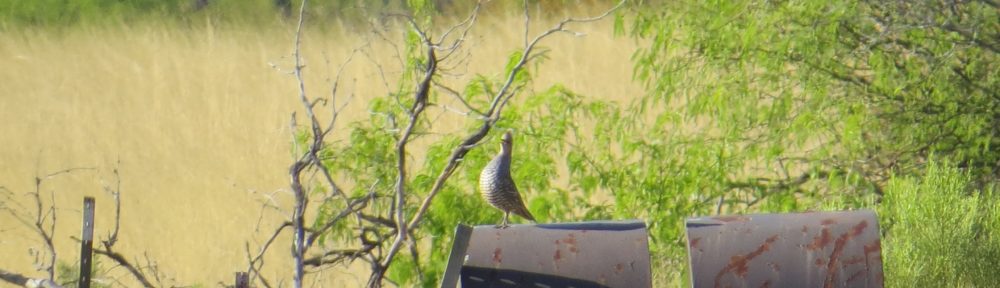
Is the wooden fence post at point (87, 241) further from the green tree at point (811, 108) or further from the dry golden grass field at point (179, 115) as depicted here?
the dry golden grass field at point (179, 115)

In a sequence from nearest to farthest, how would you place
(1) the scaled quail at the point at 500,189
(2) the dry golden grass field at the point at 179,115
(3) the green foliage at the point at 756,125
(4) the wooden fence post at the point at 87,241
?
(4) the wooden fence post at the point at 87,241
(1) the scaled quail at the point at 500,189
(3) the green foliage at the point at 756,125
(2) the dry golden grass field at the point at 179,115

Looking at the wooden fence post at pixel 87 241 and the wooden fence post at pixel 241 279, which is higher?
the wooden fence post at pixel 87 241

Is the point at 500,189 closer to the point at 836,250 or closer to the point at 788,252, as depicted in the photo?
the point at 788,252

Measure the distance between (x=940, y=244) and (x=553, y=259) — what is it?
1959 mm

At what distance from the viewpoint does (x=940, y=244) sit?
5555mm

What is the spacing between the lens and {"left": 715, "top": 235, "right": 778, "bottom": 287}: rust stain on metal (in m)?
4.39

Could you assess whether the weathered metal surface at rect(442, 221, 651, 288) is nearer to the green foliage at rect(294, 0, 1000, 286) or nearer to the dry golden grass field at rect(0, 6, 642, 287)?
the green foliage at rect(294, 0, 1000, 286)

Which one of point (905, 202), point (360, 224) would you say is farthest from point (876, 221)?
point (360, 224)

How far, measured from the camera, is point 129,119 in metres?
15.9

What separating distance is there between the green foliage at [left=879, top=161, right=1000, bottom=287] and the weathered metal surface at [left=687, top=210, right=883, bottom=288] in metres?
1.11

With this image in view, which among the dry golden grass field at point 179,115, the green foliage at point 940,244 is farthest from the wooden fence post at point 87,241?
the dry golden grass field at point 179,115

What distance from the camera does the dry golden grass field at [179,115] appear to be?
13.4 meters

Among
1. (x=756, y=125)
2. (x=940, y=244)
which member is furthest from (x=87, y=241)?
(x=756, y=125)

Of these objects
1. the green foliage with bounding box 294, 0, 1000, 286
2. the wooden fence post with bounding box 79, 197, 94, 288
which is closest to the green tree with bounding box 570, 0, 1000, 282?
the green foliage with bounding box 294, 0, 1000, 286
